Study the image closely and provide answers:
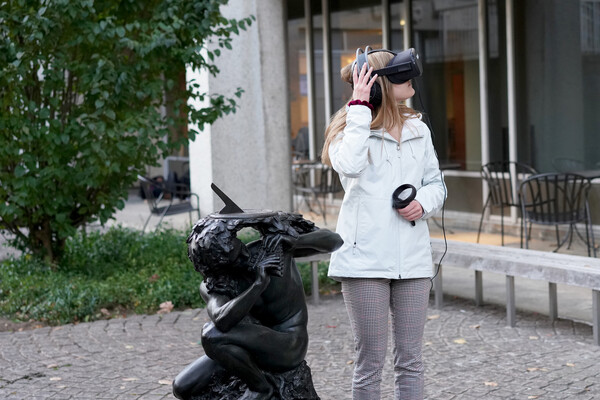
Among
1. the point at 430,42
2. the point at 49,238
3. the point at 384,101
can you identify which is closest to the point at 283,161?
the point at 430,42

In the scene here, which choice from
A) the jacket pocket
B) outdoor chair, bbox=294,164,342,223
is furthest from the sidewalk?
outdoor chair, bbox=294,164,342,223

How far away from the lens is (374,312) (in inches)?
162

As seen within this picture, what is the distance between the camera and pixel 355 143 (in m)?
4.01

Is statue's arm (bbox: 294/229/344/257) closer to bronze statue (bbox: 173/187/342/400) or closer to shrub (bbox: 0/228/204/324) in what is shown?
bronze statue (bbox: 173/187/342/400)

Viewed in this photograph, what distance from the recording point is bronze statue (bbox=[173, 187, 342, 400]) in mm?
3777

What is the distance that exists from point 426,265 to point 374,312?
0.31 meters

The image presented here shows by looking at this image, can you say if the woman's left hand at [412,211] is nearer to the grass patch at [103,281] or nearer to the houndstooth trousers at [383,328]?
the houndstooth trousers at [383,328]

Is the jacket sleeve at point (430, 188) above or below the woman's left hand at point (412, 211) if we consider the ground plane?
above

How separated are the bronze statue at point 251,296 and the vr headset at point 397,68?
647 millimetres

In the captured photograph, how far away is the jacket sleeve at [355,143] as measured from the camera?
402cm

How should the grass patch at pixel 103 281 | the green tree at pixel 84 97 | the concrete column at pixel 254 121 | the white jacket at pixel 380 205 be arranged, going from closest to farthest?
the white jacket at pixel 380 205 < the grass patch at pixel 103 281 < the green tree at pixel 84 97 < the concrete column at pixel 254 121

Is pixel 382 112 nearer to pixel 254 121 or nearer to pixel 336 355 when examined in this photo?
pixel 336 355

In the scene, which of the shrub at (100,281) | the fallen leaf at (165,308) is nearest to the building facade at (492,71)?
the shrub at (100,281)

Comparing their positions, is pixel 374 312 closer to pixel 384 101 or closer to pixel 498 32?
pixel 384 101
